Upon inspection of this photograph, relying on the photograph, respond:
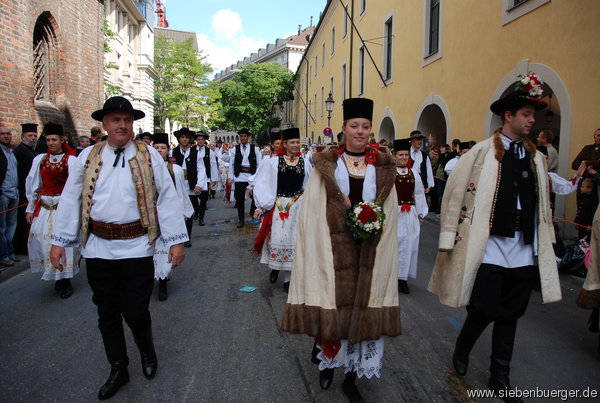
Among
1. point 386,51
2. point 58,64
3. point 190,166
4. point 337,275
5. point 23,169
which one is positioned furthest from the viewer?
point 386,51

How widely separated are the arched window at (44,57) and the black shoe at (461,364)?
12.6 m

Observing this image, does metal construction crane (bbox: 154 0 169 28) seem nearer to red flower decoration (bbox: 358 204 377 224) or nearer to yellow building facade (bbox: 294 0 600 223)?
yellow building facade (bbox: 294 0 600 223)

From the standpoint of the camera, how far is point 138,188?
3.13 m

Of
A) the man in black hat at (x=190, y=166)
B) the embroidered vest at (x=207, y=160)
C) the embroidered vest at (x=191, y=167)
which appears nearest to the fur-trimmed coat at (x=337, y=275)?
the man in black hat at (x=190, y=166)

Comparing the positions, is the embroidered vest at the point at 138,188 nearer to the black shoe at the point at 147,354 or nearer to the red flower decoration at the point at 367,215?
the black shoe at the point at 147,354

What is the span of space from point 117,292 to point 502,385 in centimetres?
298

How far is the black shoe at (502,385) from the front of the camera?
310cm

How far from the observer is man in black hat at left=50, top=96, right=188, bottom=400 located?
312 cm

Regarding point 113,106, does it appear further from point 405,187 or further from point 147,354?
point 405,187

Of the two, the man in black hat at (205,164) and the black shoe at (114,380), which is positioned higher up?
the man in black hat at (205,164)

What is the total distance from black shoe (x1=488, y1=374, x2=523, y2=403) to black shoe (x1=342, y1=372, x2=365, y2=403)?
3.38ft

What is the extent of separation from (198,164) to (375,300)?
786 cm

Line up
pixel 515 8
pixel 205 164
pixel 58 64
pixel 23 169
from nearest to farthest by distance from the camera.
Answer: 1. pixel 23 169
2. pixel 515 8
3. pixel 205 164
4. pixel 58 64

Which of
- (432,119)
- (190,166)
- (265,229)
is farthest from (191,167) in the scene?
(432,119)
